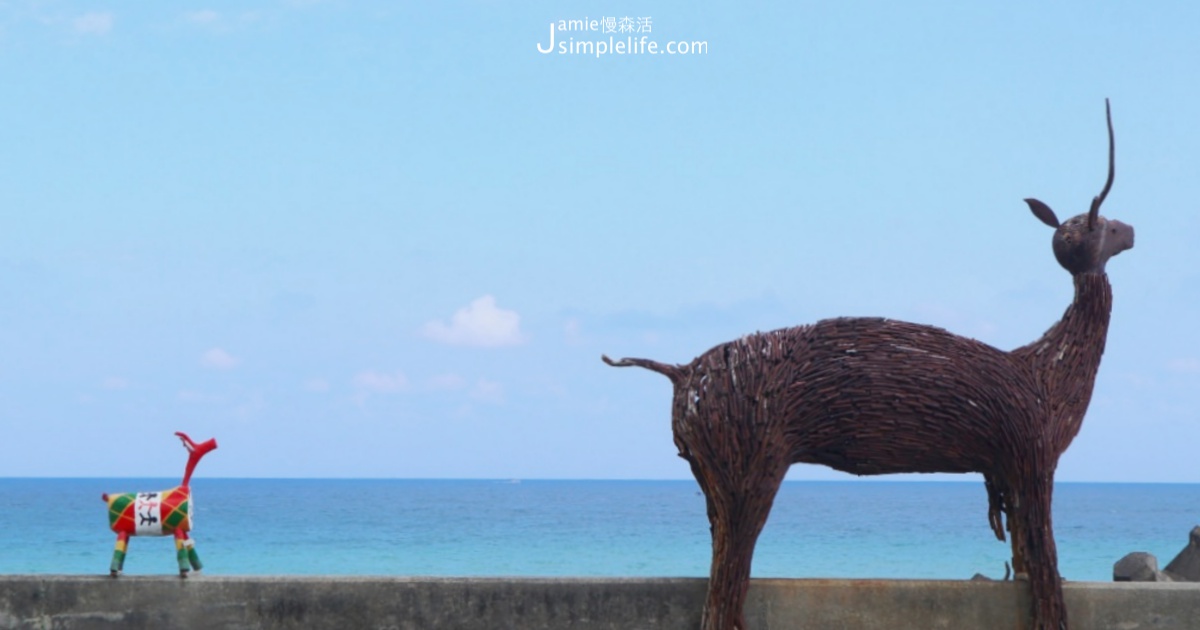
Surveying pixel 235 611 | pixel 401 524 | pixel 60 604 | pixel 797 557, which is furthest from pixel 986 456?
pixel 401 524

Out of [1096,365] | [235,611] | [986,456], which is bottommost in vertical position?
[235,611]

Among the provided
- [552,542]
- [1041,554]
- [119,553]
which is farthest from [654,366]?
[552,542]

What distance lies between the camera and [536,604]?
6.95 metres

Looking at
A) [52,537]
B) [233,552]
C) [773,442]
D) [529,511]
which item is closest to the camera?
[773,442]

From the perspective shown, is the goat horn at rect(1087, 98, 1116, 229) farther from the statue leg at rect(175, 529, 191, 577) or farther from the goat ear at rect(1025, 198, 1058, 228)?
the statue leg at rect(175, 529, 191, 577)

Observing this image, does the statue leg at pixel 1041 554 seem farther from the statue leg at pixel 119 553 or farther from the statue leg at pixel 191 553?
the statue leg at pixel 119 553

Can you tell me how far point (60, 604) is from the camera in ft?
23.2

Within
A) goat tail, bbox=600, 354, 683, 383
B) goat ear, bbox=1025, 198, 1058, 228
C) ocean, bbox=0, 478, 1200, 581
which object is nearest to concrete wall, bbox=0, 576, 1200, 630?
goat tail, bbox=600, 354, 683, 383

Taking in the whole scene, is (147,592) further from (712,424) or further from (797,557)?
(797,557)

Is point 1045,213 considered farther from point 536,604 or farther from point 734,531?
point 536,604

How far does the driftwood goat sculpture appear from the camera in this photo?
6680mm

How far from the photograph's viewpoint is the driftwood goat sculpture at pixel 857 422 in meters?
A: 6.68

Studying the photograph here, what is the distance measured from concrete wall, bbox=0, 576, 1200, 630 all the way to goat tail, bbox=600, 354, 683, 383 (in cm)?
102

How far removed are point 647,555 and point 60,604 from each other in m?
31.8
